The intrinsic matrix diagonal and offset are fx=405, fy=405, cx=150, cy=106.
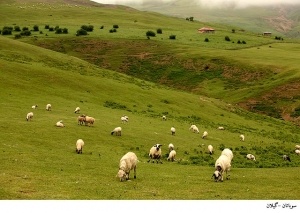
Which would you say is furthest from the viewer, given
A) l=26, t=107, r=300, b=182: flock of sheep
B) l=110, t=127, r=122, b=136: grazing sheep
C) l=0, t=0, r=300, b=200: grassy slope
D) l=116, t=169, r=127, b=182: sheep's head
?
l=110, t=127, r=122, b=136: grazing sheep

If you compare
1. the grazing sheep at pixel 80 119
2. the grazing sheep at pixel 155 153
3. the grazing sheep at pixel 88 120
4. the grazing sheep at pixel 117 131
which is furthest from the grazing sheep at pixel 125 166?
the grazing sheep at pixel 80 119

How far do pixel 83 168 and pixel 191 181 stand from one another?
7.33 metres

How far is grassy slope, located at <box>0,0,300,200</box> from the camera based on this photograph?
22969 millimetres

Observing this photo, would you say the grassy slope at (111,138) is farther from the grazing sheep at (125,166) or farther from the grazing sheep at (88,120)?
the grazing sheep at (88,120)

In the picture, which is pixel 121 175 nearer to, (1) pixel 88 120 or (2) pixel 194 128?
(1) pixel 88 120

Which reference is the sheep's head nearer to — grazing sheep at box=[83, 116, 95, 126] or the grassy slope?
the grassy slope

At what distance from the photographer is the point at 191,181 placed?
26.1 m

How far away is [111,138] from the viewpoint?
38.3 m

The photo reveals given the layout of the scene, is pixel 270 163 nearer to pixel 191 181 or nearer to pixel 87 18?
pixel 191 181

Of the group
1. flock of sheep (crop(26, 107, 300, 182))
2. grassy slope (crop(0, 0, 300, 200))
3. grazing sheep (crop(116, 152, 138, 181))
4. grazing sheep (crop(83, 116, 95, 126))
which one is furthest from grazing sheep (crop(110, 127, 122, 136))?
grazing sheep (crop(116, 152, 138, 181))

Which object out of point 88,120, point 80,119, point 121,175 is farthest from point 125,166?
point 80,119

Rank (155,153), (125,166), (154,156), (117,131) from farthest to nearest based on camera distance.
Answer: (117,131) < (154,156) < (155,153) < (125,166)

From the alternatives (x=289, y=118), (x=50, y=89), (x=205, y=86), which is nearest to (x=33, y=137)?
(x=50, y=89)

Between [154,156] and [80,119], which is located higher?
[80,119]
